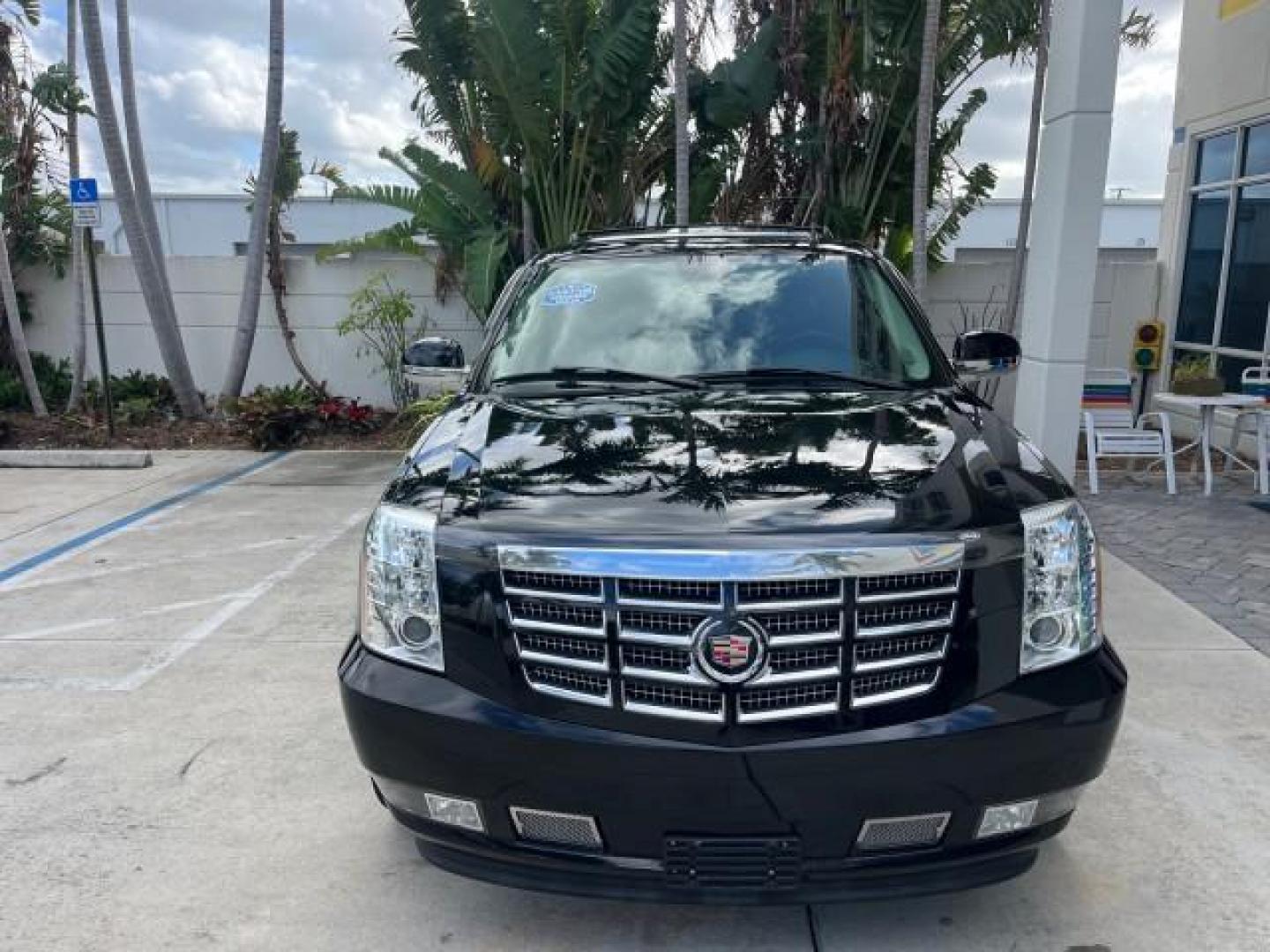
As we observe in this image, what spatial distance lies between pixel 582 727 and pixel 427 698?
0.39m

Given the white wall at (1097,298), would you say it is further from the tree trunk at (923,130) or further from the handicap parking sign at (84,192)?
the handicap parking sign at (84,192)

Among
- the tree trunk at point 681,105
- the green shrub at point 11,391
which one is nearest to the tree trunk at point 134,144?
the green shrub at point 11,391

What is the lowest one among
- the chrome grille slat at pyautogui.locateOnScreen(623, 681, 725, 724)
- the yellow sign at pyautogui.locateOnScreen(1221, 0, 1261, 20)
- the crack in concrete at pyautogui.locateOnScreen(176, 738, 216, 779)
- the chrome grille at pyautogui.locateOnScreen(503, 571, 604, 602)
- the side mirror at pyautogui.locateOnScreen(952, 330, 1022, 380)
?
the crack in concrete at pyautogui.locateOnScreen(176, 738, 216, 779)

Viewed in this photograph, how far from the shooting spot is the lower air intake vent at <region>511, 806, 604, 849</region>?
7.36 feet

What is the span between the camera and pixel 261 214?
9734mm

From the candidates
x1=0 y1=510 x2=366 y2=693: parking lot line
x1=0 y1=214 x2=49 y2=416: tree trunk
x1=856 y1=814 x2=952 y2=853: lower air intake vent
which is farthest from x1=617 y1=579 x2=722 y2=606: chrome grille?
x1=0 y1=214 x2=49 y2=416: tree trunk

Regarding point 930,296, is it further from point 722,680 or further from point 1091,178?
point 722,680

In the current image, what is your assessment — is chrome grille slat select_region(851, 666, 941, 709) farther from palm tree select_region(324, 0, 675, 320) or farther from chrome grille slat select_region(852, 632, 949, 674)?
palm tree select_region(324, 0, 675, 320)

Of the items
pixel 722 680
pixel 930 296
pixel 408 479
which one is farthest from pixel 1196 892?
pixel 930 296

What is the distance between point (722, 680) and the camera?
7.17ft

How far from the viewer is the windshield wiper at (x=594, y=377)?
3.39 metres

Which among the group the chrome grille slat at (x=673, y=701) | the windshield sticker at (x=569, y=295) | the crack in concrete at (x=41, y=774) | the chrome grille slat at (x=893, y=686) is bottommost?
the crack in concrete at (x=41, y=774)

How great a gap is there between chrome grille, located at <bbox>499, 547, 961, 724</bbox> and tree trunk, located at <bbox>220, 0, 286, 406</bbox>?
28.8ft

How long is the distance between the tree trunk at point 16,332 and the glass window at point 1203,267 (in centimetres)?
1206
